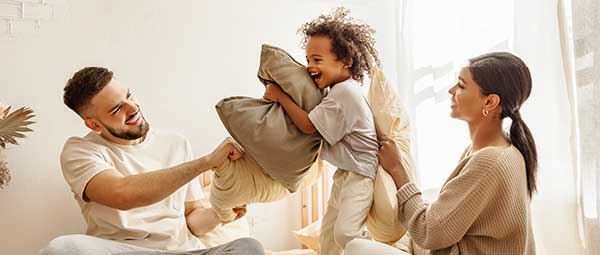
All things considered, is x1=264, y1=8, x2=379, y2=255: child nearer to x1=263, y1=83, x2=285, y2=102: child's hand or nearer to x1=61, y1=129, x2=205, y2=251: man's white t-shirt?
x1=263, y1=83, x2=285, y2=102: child's hand

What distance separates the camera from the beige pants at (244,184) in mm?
2027

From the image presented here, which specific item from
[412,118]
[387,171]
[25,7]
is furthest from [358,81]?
[25,7]

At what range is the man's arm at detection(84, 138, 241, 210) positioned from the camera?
7.20ft

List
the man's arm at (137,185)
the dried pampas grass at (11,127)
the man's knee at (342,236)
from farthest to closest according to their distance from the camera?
the dried pampas grass at (11,127)
the man's arm at (137,185)
the man's knee at (342,236)

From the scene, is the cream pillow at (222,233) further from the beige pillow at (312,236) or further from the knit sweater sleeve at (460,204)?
the knit sweater sleeve at (460,204)

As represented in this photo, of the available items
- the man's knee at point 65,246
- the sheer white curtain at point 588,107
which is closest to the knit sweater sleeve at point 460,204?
the sheer white curtain at point 588,107

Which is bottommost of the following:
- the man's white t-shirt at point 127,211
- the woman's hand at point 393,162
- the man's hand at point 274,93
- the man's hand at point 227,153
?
the man's white t-shirt at point 127,211

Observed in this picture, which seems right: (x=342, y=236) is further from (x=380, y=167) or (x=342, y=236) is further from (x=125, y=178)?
(x=125, y=178)

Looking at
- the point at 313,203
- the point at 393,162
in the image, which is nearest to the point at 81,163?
the point at 393,162

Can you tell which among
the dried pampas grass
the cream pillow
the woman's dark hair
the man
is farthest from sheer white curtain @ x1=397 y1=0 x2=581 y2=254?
the dried pampas grass

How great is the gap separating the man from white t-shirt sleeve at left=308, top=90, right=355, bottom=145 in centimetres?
45

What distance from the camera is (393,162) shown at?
1.91 meters

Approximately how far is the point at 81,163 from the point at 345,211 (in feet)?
3.62

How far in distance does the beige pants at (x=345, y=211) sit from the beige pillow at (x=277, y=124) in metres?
0.14
